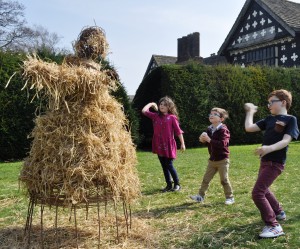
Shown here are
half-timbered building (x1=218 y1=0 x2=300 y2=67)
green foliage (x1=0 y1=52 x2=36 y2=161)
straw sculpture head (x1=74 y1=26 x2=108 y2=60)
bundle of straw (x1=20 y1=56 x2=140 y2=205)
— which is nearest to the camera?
bundle of straw (x1=20 y1=56 x2=140 y2=205)

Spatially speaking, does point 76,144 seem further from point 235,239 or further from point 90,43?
point 235,239

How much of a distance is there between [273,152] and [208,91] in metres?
12.7

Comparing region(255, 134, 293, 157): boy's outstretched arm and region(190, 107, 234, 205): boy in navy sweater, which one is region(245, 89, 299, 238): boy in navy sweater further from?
region(190, 107, 234, 205): boy in navy sweater

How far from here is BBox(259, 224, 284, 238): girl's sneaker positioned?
4.74m

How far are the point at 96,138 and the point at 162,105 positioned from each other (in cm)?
352

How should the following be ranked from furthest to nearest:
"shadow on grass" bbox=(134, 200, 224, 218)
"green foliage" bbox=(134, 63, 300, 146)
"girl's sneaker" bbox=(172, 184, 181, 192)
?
"green foliage" bbox=(134, 63, 300, 146), "girl's sneaker" bbox=(172, 184, 181, 192), "shadow on grass" bbox=(134, 200, 224, 218)

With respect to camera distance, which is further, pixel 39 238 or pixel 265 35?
pixel 265 35

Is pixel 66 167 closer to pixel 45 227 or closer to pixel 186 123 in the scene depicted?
pixel 45 227

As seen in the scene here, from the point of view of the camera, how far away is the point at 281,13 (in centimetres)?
2648

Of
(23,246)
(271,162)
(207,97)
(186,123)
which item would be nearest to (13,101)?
(186,123)

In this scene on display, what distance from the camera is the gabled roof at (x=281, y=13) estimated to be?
986 inches

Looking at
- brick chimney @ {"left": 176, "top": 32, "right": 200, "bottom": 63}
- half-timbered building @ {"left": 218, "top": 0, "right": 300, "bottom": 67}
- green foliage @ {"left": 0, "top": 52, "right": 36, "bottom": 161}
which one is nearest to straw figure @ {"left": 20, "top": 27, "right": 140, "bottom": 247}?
green foliage @ {"left": 0, "top": 52, "right": 36, "bottom": 161}

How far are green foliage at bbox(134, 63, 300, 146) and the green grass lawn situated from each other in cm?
719

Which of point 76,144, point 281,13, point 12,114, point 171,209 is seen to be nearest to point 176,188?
point 171,209
